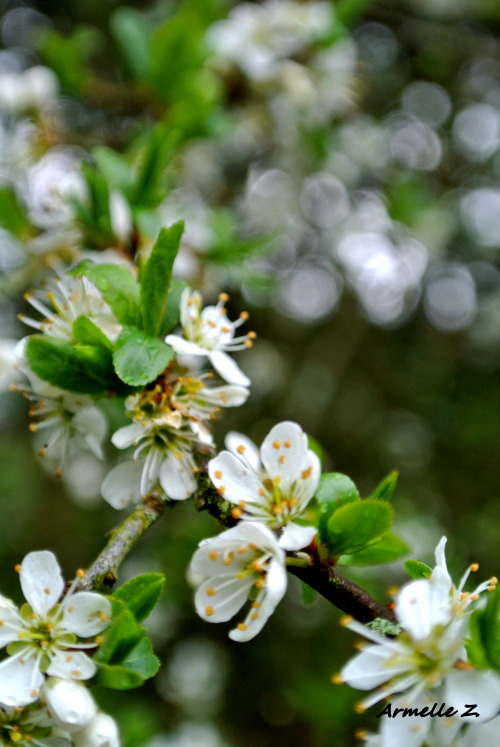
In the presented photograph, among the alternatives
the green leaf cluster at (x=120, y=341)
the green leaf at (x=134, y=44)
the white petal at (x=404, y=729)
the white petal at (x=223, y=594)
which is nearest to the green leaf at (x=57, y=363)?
the green leaf cluster at (x=120, y=341)

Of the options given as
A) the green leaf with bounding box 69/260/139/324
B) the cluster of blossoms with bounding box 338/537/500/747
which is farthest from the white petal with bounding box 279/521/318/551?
the green leaf with bounding box 69/260/139/324

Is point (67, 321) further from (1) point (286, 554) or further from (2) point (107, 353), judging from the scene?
(1) point (286, 554)

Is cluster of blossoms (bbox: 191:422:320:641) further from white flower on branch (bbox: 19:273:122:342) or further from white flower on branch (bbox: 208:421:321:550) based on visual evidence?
white flower on branch (bbox: 19:273:122:342)

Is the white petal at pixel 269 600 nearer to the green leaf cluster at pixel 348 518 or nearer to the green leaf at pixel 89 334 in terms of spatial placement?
the green leaf cluster at pixel 348 518

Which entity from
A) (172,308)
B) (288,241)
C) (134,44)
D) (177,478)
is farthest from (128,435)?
(288,241)

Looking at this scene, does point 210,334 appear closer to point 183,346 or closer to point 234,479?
point 183,346

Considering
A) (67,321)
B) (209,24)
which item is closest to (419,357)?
(209,24)
